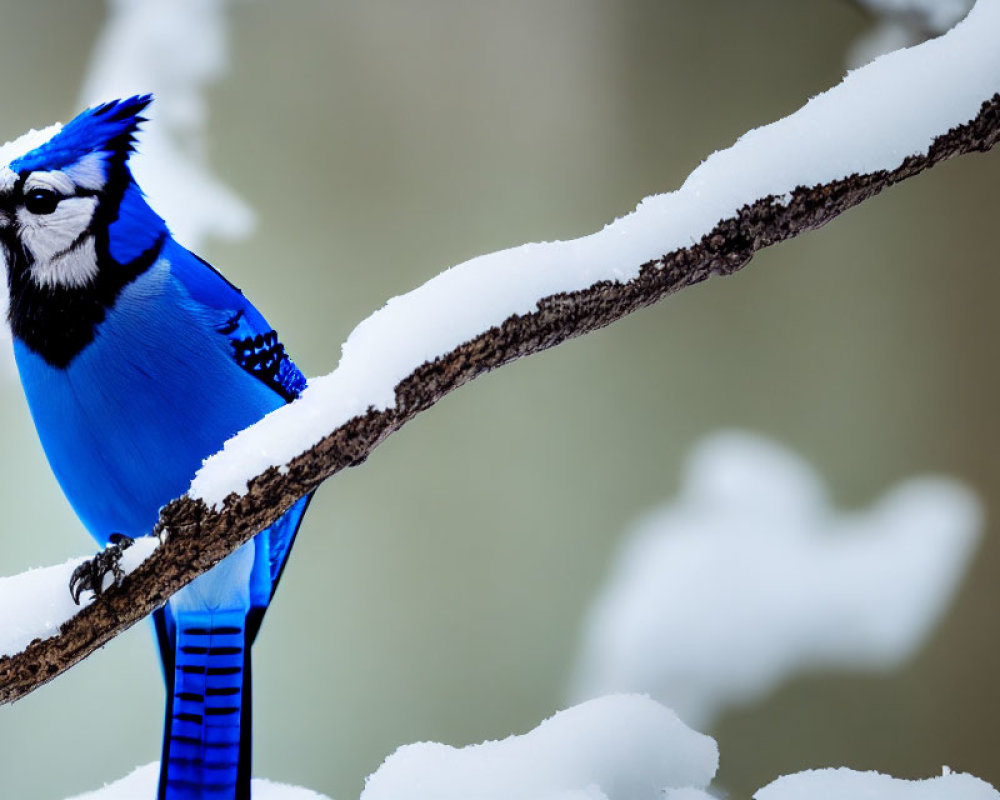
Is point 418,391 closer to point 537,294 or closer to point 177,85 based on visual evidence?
point 537,294

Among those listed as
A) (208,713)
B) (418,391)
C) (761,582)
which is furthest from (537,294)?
(761,582)

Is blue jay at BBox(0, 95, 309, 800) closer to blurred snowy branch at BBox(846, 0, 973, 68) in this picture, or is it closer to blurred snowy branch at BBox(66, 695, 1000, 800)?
blurred snowy branch at BBox(66, 695, 1000, 800)

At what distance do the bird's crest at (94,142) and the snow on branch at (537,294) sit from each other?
1.02 feet

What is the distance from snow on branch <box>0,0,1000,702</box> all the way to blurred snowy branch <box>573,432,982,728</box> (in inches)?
22.5

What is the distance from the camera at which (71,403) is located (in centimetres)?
80

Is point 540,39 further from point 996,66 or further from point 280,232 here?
point 996,66

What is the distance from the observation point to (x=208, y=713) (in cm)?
86

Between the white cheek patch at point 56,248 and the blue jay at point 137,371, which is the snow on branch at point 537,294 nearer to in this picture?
the blue jay at point 137,371

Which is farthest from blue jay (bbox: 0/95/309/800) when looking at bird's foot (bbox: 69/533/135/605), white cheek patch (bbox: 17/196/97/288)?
bird's foot (bbox: 69/533/135/605)

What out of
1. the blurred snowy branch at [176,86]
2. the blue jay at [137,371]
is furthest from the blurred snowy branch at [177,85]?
the blue jay at [137,371]

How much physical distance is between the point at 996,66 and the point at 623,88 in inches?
25.1

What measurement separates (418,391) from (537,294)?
0.11 metres

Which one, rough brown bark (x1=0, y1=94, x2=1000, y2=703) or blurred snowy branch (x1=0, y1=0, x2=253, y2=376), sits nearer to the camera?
rough brown bark (x1=0, y1=94, x2=1000, y2=703)

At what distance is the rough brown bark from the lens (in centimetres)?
69
